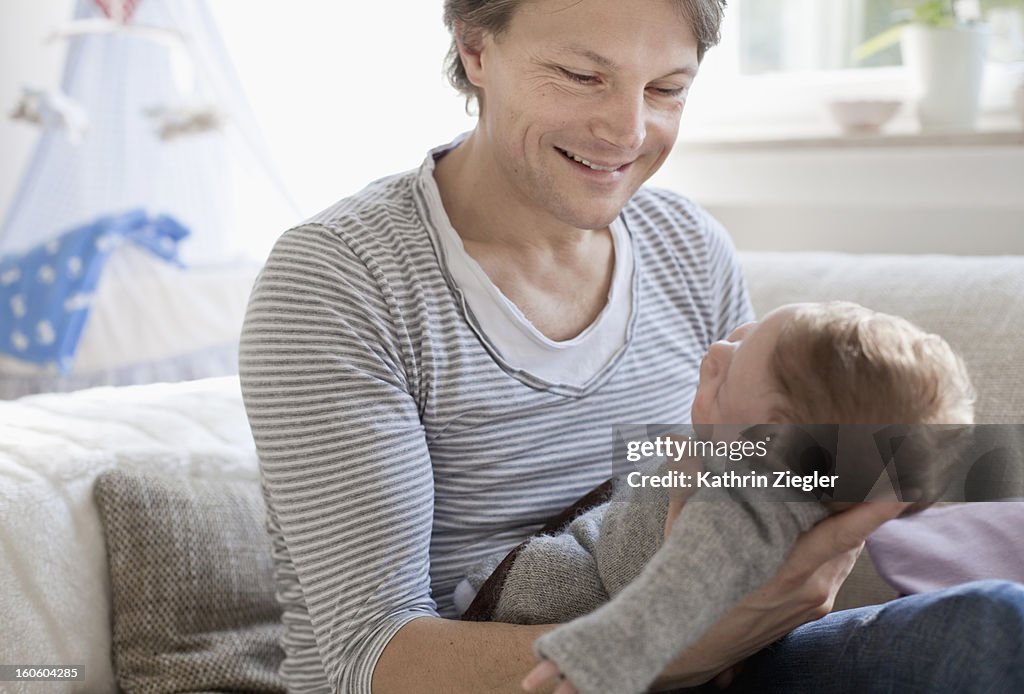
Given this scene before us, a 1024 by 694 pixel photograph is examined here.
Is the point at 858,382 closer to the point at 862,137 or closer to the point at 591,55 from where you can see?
the point at 591,55

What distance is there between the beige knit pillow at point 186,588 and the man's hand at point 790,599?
61 cm

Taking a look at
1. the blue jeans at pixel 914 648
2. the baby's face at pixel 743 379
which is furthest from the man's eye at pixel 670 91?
the blue jeans at pixel 914 648

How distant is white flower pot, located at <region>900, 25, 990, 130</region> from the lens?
205cm

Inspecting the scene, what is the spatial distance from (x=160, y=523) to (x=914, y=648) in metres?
0.90

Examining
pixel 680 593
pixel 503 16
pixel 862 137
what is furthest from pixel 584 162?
pixel 862 137

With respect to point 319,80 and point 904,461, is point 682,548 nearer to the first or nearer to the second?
point 904,461

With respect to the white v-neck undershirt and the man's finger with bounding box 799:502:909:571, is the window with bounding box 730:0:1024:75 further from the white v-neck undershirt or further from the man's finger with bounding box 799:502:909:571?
the man's finger with bounding box 799:502:909:571

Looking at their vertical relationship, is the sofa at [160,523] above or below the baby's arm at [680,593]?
below

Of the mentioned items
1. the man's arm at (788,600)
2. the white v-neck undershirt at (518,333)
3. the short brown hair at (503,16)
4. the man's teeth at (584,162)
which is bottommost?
the man's arm at (788,600)

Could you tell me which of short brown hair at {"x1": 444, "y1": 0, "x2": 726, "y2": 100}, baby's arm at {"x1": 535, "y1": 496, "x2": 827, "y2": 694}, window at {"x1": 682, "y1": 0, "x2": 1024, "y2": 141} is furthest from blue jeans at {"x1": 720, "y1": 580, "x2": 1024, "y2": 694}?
window at {"x1": 682, "y1": 0, "x2": 1024, "y2": 141}

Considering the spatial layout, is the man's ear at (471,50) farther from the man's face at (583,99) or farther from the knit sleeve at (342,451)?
the knit sleeve at (342,451)

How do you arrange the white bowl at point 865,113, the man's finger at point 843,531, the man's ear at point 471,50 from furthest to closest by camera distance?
the white bowl at point 865,113
the man's ear at point 471,50
the man's finger at point 843,531

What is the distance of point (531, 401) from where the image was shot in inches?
51.9

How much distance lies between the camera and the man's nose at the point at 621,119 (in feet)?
4.09
